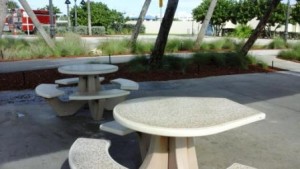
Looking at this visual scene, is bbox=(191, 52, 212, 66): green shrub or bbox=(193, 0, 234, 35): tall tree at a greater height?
bbox=(193, 0, 234, 35): tall tree

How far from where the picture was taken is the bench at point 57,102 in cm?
561

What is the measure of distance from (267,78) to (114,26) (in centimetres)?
3578

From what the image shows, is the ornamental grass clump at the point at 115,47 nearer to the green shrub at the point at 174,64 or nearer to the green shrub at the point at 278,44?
the green shrub at the point at 174,64

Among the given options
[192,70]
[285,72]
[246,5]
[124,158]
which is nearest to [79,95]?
[124,158]

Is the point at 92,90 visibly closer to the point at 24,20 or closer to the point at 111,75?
the point at 111,75

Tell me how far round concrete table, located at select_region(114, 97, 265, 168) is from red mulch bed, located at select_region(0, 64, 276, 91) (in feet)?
18.1

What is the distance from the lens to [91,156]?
3.30m

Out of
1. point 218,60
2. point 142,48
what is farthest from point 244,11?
point 218,60

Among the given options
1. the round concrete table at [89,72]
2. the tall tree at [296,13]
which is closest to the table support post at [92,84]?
the round concrete table at [89,72]

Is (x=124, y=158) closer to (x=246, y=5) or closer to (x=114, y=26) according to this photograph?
(x=246, y=5)

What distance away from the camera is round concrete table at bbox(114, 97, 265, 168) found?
2.84m

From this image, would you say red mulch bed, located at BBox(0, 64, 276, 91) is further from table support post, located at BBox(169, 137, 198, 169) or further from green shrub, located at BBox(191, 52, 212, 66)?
table support post, located at BBox(169, 137, 198, 169)

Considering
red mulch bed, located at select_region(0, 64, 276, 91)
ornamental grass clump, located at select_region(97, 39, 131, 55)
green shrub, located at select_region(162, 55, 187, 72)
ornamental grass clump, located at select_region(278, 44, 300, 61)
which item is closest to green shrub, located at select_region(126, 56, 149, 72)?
red mulch bed, located at select_region(0, 64, 276, 91)

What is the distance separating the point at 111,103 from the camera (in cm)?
631
